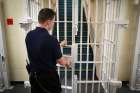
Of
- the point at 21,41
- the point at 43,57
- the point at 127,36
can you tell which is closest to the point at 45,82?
the point at 43,57

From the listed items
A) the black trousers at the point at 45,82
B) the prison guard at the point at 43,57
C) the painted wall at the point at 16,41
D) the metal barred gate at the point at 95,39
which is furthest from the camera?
the painted wall at the point at 16,41

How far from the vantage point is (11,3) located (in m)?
2.70

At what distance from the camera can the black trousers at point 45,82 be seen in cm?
143

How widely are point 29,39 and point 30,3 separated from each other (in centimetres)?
83

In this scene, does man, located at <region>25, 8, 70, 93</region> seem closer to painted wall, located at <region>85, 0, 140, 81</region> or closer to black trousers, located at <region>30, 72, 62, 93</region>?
black trousers, located at <region>30, 72, 62, 93</region>

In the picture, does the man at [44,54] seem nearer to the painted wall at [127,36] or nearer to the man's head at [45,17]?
the man's head at [45,17]

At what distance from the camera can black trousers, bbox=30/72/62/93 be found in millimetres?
1433

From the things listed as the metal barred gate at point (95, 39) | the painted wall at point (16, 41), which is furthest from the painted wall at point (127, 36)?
the painted wall at point (16, 41)

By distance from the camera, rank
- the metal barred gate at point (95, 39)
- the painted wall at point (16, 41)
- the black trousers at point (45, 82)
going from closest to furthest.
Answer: the black trousers at point (45, 82) → the metal barred gate at point (95, 39) → the painted wall at point (16, 41)

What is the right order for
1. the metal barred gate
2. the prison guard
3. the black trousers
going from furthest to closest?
the metal barred gate → the black trousers → the prison guard

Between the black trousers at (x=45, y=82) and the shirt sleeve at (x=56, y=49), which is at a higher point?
the shirt sleeve at (x=56, y=49)

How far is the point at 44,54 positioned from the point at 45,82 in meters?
0.31

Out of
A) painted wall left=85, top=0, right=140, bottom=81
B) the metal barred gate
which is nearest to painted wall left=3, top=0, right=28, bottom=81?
the metal barred gate

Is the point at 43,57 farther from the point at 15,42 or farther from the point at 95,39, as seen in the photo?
the point at 15,42
